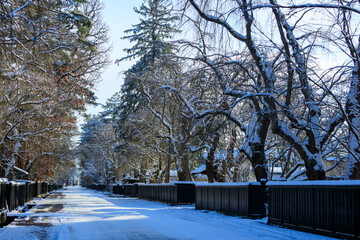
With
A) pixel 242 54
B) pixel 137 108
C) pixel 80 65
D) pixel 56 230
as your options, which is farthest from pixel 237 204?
pixel 137 108

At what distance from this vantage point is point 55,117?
1074 inches

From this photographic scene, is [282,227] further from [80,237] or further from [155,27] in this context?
[155,27]

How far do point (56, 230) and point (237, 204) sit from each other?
7.63 meters

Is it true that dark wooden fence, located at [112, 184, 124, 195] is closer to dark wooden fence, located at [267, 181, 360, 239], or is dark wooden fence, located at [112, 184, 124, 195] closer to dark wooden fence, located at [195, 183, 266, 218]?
dark wooden fence, located at [195, 183, 266, 218]

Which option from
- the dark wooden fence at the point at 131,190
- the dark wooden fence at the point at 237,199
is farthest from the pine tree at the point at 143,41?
the dark wooden fence at the point at 237,199

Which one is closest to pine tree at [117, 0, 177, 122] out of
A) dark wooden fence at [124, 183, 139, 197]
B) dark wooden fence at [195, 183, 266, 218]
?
dark wooden fence at [124, 183, 139, 197]

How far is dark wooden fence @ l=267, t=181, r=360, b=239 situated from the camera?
9.78 meters

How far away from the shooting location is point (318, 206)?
36.4ft

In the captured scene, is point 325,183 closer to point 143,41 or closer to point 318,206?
point 318,206

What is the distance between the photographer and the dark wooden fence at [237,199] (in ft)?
51.7

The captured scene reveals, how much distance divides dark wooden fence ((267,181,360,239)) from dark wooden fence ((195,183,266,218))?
1.82 metres

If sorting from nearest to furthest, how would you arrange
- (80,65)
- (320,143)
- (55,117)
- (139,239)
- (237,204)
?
(139,239) → (320,143) → (237,204) → (80,65) → (55,117)

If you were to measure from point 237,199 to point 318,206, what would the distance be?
5.73m

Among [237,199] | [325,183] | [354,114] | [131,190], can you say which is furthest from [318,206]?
[131,190]
